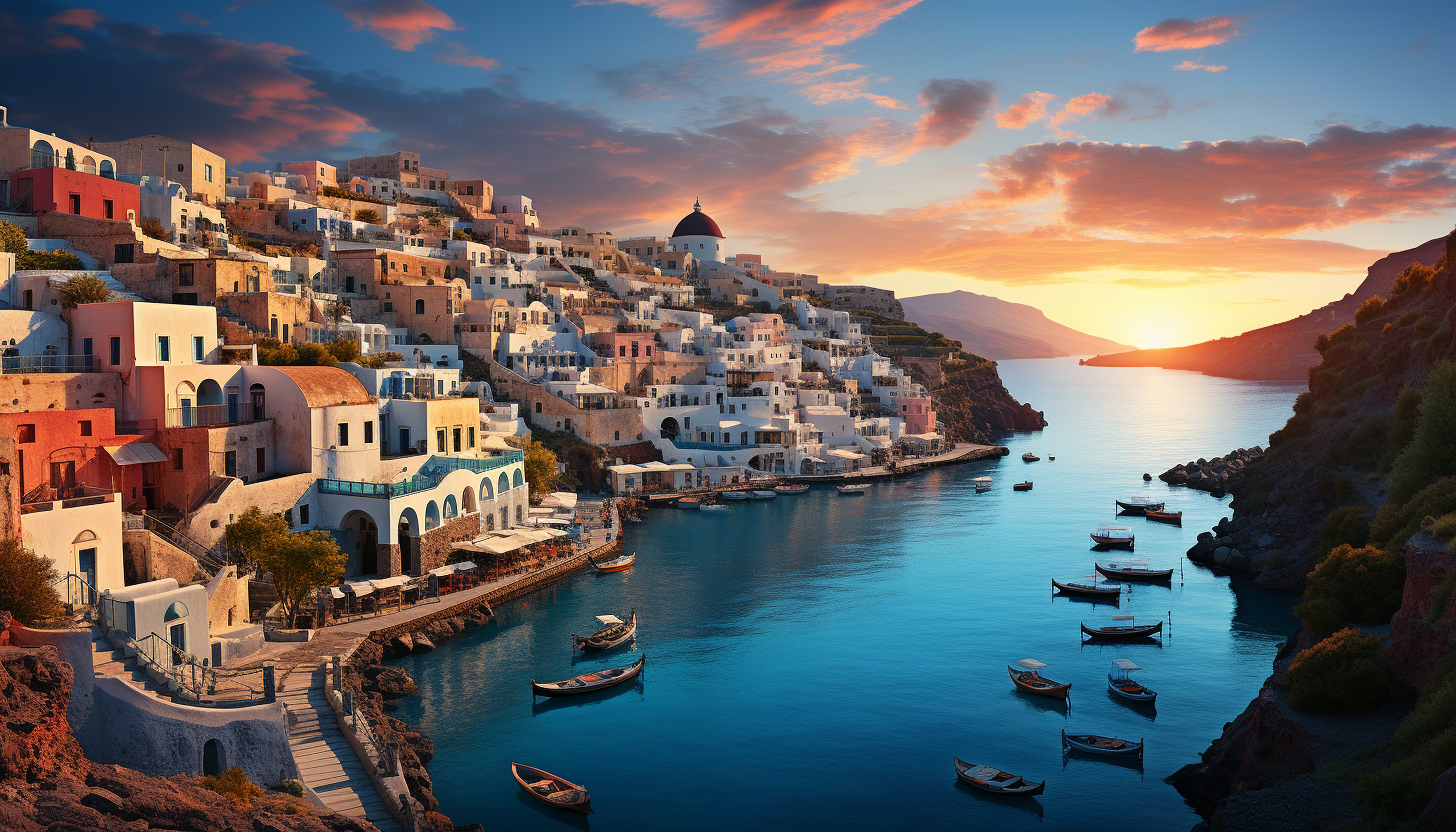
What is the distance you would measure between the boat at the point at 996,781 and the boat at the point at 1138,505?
4388 cm

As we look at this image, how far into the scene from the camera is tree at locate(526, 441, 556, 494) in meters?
50.2

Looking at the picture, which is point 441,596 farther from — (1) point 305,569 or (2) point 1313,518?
(2) point 1313,518

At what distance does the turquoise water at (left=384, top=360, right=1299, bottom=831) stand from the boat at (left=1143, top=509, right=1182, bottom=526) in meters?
2.46

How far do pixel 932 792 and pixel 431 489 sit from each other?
22.6 metres

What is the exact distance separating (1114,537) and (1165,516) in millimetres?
10086

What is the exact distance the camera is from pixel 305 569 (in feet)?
94.4

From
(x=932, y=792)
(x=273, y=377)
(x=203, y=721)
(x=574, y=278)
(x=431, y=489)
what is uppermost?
(x=574, y=278)

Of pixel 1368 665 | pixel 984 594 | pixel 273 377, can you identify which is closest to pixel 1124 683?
pixel 1368 665

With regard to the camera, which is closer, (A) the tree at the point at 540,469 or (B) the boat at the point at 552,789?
(B) the boat at the point at 552,789

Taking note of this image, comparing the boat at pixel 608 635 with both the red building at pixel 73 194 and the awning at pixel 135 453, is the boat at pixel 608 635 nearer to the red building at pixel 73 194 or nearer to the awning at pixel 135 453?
the awning at pixel 135 453

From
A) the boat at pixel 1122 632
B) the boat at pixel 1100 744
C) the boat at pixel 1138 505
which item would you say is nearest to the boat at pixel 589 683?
the boat at pixel 1100 744

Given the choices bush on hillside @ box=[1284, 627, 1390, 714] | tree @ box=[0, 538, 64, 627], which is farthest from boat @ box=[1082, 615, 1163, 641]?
tree @ box=[0, 538, 64, 627]

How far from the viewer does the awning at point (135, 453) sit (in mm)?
28812

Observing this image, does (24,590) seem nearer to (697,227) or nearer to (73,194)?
(73,194)
